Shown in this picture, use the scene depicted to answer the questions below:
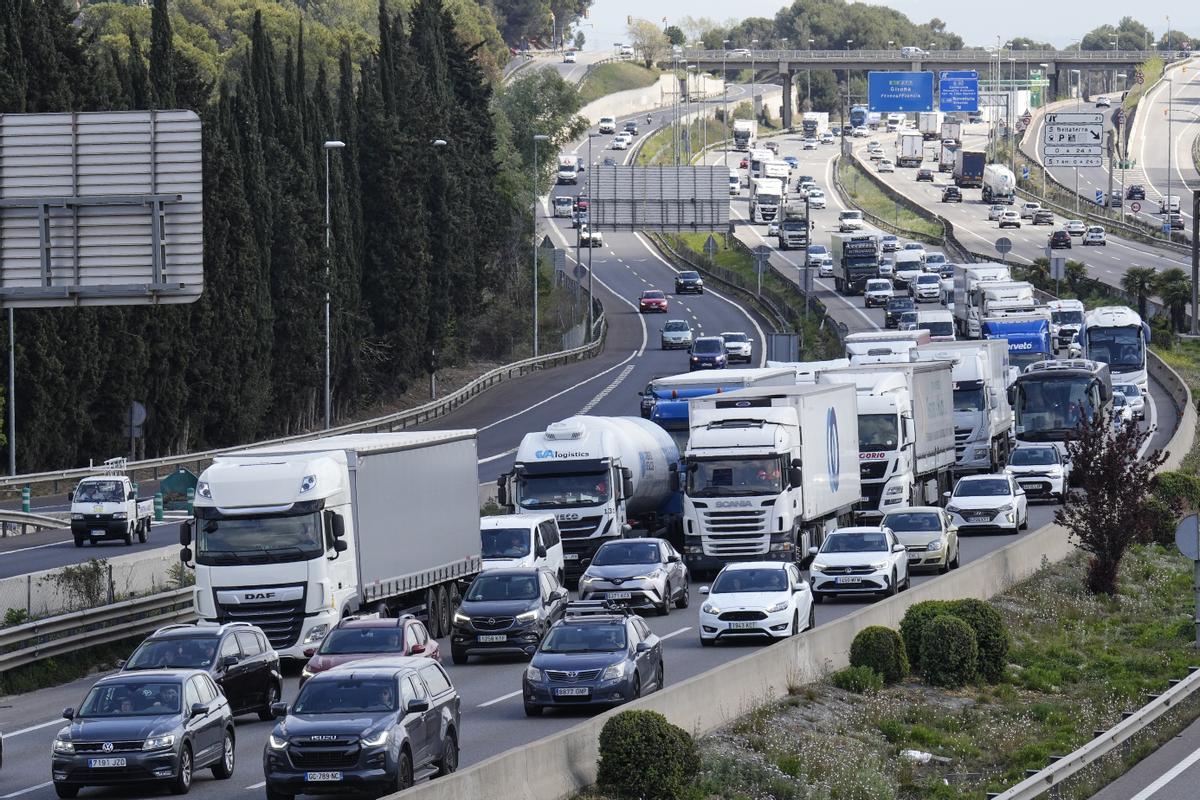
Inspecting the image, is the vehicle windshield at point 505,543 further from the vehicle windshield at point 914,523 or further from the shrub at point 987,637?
the shrub at point 987,637

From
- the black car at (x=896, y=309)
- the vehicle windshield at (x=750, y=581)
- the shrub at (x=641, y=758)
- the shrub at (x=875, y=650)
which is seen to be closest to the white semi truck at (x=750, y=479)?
the vehicle windshield at (x=750, y=581)

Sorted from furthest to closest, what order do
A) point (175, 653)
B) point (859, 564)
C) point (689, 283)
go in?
point (689, 283) < point (859, 564) < point (175, 653)

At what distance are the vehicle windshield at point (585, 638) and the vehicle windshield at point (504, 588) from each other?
519 centimetres

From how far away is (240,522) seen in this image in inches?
1156

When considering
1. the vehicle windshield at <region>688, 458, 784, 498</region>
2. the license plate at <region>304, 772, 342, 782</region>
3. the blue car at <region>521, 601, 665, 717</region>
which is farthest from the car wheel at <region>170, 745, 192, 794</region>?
the vehicle windshield at <region>688, 458, 784, 498</region>

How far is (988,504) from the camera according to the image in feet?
157

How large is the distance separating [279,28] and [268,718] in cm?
13743

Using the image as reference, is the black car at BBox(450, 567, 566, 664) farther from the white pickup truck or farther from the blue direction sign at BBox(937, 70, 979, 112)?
the blue direction sign at BBox(937, 70, 979, 112)

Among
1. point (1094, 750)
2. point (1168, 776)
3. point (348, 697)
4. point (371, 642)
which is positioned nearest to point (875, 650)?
point (1168, 776)

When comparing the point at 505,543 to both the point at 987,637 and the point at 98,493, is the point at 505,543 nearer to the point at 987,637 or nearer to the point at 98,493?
the point at 987,637

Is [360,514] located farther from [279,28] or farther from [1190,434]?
[279,28]

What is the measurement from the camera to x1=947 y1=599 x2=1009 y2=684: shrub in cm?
3291

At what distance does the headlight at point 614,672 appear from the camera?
2458cm

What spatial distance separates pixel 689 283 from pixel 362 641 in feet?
317
